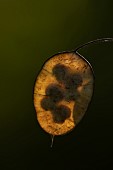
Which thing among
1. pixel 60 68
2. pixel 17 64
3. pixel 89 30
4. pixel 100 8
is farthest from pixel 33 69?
pixel 60 68

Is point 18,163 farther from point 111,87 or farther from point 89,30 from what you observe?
point 89,30

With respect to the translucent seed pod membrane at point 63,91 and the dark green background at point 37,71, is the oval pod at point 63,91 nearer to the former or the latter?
the translucent seed pod membrane at point 63,91

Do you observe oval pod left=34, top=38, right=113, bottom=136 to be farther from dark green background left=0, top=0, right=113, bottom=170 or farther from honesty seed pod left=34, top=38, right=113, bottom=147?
dark green background left=0, top=0, right=113, bottom=170

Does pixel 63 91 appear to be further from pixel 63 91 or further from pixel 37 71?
pixel 37 71

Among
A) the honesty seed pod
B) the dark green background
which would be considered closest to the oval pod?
the honesty seed pod

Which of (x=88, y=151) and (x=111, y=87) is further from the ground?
(x=111, y=87)

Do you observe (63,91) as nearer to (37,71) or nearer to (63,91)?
(63,91)

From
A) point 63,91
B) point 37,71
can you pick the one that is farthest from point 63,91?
point 37,71

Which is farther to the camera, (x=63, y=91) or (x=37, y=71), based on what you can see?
(x=37, y=71)
